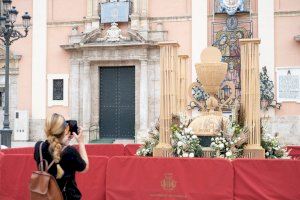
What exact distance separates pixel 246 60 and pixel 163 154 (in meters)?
2.24

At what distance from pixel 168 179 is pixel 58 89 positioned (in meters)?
14.5

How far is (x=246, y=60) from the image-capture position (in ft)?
28.0

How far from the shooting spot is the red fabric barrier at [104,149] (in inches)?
418

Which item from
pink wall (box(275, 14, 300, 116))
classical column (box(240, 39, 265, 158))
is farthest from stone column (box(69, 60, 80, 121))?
classical column (box(240, 39, 265, 158))

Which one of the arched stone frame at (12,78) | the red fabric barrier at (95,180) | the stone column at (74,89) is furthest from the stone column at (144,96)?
the red fabric barrier at (95,180)

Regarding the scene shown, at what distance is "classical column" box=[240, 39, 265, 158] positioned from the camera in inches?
334

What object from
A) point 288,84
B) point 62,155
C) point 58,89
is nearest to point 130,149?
point 62,155

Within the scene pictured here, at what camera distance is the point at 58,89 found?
20.7 m

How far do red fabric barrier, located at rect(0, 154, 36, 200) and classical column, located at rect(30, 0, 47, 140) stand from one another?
521 inches

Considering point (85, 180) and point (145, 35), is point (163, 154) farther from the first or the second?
point (145, 35)

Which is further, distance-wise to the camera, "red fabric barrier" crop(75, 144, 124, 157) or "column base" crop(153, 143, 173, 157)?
"red fabric barrier" crop(75, 144, 124, 157)

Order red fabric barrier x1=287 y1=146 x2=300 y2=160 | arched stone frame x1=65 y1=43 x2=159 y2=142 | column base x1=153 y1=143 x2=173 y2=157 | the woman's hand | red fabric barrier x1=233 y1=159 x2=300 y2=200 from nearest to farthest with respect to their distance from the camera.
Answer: the woman's hand, red fabric barrier x1=233 y1=159 x2=300 y2=200, column base x1=153 y1=143 x2=173 y2=157, red fabric barrier x1=287 y1=146 x2=300 y2=160, arched stone frame x1=65 y1=43 x2=159 y2=142

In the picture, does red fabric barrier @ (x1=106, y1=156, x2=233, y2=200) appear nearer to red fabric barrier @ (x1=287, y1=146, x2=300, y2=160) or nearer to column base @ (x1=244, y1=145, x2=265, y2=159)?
column base @ (x1=244, y1=145, x2=265, y2=159)

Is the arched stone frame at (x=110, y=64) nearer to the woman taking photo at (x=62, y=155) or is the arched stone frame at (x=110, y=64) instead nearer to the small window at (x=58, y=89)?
the small window at (x=58, y=89)
